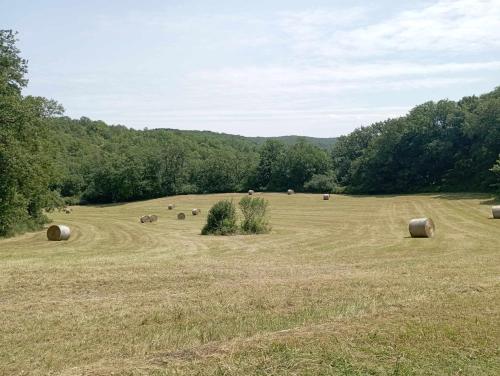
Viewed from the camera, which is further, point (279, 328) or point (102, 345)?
point (279, 328)

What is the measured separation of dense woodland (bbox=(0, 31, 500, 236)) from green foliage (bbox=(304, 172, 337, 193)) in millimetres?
231

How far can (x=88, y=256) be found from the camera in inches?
784

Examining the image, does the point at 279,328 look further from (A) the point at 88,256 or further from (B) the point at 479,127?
(B) the point at 479,127

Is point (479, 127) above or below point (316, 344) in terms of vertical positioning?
above

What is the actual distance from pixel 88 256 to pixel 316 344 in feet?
46.6

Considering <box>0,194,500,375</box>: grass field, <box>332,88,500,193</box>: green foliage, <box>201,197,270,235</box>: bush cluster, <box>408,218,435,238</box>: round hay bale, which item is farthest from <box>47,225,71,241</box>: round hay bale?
<box>332,88,500,193</box>: green foliage

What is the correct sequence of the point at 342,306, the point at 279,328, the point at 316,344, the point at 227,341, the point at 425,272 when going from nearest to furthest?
the point at 316,344 < the point at 227,341 < the point at 279,328 < the point at 342,306 < the point at 425,272

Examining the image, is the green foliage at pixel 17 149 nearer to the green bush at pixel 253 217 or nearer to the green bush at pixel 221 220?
the green bush at pixel 221 220

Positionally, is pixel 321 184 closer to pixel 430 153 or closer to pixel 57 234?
pixel 430 153

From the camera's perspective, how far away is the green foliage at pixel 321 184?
83062 millimetres

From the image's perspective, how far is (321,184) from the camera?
277ft

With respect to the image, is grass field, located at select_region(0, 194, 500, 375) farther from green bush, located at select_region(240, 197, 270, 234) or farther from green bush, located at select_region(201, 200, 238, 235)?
green bush, located at select_region(240, 197, 270, 234)

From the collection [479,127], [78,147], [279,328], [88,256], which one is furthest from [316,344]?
[78,147]

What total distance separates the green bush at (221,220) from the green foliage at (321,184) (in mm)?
54667
